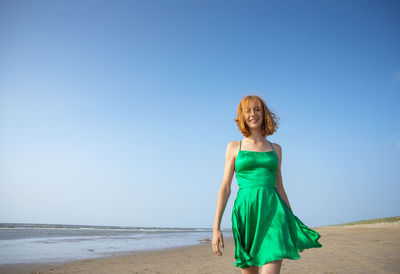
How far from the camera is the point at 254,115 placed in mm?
2725

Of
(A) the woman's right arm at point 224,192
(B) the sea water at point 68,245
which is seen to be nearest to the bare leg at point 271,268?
(A) the woman's right arm at point 224,192

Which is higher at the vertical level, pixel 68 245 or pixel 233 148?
pixel 233 148

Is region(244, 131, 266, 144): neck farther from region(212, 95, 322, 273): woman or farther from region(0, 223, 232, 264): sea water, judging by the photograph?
region(0, 223, 232, 264): sea water

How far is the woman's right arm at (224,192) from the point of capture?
2.45m

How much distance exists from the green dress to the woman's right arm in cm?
8

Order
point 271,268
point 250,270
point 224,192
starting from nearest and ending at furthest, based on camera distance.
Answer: point 271,268
point 250,270
point 224,192

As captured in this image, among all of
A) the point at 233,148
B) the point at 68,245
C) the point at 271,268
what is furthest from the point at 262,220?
the point at 68,245

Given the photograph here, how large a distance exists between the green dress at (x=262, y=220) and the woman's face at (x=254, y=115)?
10.9 inches

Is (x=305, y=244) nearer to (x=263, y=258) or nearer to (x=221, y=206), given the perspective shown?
(x=263, y=258)

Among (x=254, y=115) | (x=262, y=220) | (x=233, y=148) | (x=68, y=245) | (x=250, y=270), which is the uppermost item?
(x=254, y=115)

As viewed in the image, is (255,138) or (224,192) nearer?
(224,192)

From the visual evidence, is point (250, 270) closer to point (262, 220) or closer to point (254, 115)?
point (262, 220)

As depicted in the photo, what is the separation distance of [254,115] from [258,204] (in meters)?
0.82

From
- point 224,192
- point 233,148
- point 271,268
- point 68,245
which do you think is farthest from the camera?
point 68,245
